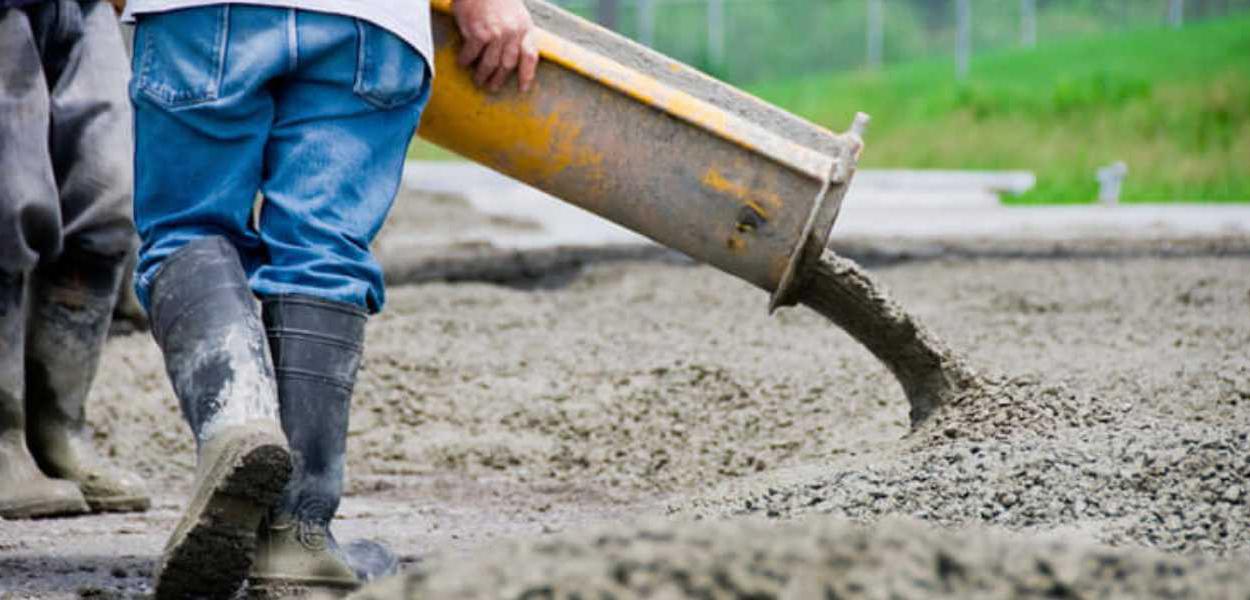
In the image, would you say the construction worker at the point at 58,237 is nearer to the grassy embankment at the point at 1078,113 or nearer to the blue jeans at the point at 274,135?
the blue jeans at the point at 274,135

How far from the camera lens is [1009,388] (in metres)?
4.05

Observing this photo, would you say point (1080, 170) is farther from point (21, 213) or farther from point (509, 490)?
point (21, 213)

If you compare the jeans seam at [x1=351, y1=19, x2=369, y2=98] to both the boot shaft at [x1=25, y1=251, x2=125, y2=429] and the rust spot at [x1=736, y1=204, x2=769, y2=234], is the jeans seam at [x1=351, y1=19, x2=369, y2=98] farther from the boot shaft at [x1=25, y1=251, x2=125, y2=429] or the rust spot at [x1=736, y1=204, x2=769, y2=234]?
the boot shaft at [x1=25, y1=251, x2=125, y2=429]

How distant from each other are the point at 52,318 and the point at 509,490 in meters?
1.15

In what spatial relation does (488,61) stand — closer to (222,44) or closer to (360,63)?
(360,63)

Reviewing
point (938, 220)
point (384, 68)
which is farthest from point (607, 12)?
point (384, 68)

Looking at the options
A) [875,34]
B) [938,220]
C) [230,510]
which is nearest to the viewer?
[230,510]

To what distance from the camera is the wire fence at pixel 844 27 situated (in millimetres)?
28250

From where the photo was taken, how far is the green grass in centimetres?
1407

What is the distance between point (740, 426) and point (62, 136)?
1.90m

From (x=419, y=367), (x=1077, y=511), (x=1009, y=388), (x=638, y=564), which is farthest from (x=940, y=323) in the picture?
(x=638, y=564)

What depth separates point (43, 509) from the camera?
4.05 meters

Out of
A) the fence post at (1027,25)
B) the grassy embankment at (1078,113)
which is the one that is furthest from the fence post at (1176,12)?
the grassy embankment at (1078,113)

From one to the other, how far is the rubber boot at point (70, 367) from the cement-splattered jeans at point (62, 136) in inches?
2.1
